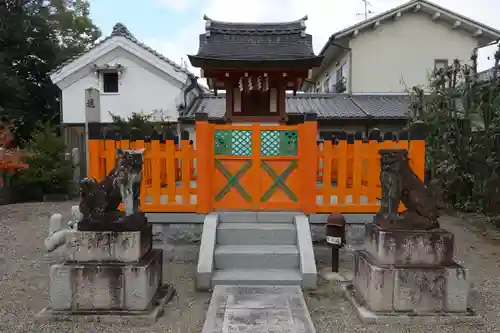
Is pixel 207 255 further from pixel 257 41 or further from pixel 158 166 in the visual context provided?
pixel 257 41

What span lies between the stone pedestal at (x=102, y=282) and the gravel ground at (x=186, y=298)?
161 mm

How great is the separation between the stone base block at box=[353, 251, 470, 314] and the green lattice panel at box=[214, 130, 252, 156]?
9.49ft

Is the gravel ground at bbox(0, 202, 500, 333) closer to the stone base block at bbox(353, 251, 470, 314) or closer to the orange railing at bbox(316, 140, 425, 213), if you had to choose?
the stone base block at bbox(353, 251, 470, 314)

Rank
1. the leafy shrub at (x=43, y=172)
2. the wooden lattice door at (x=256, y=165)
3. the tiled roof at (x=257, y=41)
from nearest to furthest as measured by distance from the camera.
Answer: the wooden lattice door at (x=256, y=165), the tiled roof at (x=257, y=41), the leafy shrub at (x=43, y=172)

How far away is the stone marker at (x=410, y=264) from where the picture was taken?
4.21 meters

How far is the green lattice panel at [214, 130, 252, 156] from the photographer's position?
621 centimetres

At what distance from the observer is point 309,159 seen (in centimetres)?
605

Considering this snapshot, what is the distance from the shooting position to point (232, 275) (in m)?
5.17

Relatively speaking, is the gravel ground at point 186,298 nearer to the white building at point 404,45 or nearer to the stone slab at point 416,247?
the stone slab at point 416,247

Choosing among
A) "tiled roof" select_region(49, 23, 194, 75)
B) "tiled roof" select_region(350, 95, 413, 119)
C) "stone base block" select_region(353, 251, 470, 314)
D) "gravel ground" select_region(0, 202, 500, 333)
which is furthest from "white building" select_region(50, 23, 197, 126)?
"stone base block" select_region(353, 251, 470, 314)

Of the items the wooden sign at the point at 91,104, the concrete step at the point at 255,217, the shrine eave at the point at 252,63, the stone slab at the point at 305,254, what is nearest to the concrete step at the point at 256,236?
the stone slab at the point at 305,254

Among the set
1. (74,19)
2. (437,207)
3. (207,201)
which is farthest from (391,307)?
(74,19)

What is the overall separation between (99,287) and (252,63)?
553 centimetres

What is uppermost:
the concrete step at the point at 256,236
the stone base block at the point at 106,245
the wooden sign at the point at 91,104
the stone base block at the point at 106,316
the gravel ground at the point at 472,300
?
the wooden sign at the point at 91,104
